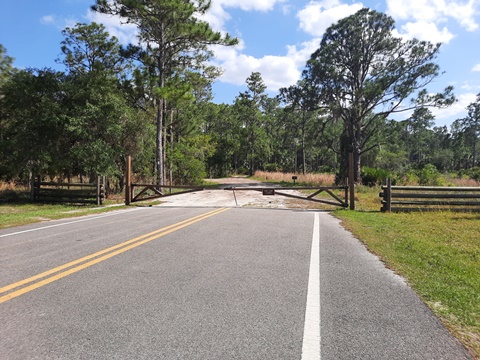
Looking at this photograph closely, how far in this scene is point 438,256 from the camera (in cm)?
612

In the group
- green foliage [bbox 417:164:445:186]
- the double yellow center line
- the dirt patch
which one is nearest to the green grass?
the dirt patch

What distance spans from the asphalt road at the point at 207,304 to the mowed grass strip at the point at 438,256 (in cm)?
23

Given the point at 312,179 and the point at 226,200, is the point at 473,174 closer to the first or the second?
the point at 312,179

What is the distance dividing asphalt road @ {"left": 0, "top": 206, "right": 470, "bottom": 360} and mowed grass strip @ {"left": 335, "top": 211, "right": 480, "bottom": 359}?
231 millimetres

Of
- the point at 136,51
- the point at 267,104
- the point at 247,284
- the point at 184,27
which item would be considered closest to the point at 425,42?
the point at 184,27

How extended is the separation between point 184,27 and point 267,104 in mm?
51025

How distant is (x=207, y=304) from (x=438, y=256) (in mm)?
4662

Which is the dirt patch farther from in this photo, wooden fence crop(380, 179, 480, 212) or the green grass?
wooden fence crop(380, 179, 480, 212)

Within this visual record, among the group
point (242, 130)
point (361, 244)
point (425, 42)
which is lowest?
point (361, 244)

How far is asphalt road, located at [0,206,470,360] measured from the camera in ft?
9.22

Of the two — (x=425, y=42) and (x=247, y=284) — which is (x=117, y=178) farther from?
(x=425, y=42)

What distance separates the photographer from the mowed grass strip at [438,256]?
359 centimetres

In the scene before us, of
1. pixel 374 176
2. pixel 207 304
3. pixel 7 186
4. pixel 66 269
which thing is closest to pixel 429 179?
pixel 374 176

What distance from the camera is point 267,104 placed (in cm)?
7025
